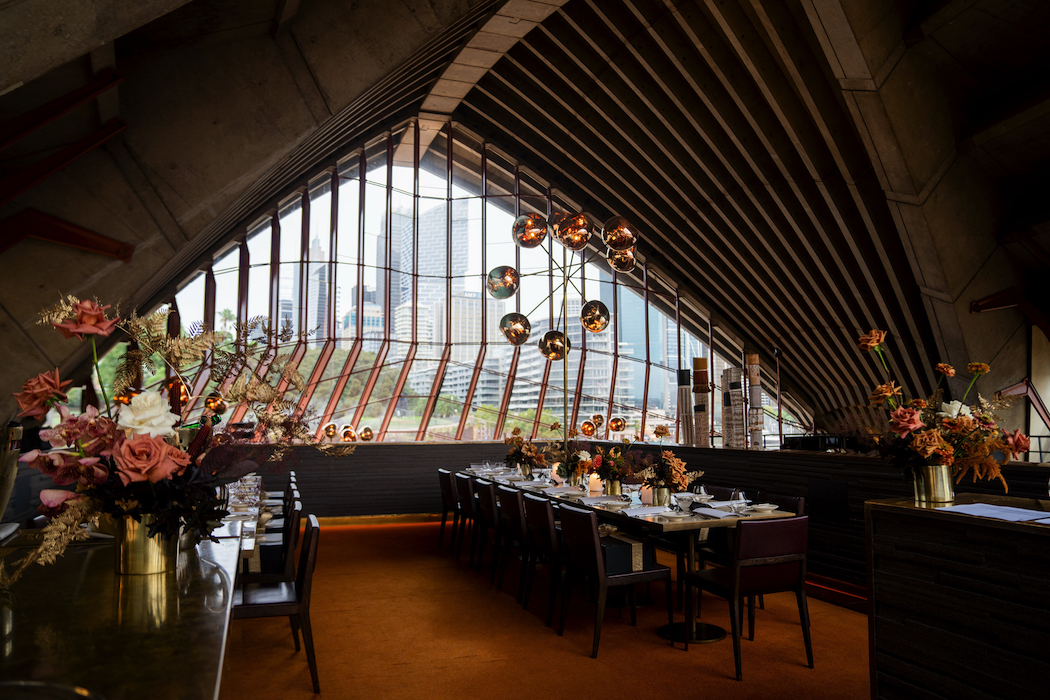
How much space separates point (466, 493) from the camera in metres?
6.87

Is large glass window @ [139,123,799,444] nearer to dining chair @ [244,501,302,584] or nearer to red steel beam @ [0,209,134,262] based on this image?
red steel beam @ [0,209,134,262]

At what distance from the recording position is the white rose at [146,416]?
159 cm

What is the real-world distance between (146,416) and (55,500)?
28 cm

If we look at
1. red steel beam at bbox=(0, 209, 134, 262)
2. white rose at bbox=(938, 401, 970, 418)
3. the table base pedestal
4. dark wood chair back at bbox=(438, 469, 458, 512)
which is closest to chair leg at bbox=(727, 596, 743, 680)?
the table base pedestal

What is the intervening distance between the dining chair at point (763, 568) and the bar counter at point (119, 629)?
2.76 meters

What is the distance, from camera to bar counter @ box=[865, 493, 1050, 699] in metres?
2.15

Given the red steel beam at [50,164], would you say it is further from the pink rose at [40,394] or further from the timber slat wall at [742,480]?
Result: the pink rose at [40,394]

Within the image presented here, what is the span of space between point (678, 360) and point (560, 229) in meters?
9.19

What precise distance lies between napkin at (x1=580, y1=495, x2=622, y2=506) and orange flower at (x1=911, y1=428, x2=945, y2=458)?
2.51 m

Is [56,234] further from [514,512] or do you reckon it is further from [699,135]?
[699,135]

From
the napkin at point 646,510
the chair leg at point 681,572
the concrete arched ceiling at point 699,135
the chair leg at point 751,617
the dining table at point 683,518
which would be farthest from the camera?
the concrete arched ceiling at point 699,135

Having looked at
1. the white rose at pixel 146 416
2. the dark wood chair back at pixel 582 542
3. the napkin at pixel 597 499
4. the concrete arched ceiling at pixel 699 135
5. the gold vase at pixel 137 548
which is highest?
the concrete arched ceiling at pixel 699 135

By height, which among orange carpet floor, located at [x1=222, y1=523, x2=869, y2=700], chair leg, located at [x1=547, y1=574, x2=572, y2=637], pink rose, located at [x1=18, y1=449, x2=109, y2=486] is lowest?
orange carpet floor, located at [x1=222, y1=523, x2=869, y2=700]

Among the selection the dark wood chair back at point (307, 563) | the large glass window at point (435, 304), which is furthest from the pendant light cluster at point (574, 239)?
the large glass window at point (435, 304)
